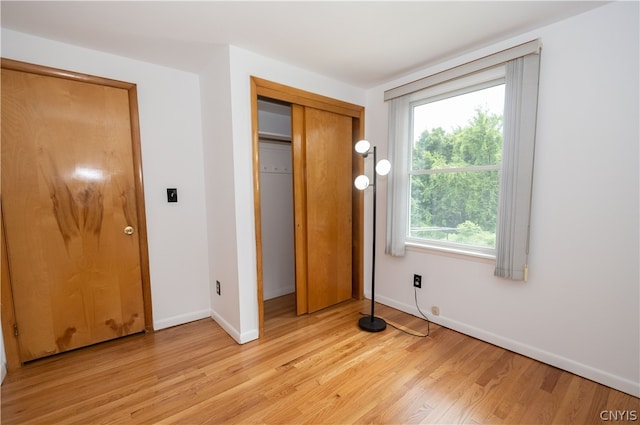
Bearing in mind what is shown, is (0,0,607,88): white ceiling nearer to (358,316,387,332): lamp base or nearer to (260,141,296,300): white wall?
(260,141,296,300): white wall

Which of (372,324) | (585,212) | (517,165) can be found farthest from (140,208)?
(585,212)

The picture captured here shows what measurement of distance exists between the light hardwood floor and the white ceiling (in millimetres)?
2353

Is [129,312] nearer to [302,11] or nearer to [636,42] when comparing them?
[302,11]

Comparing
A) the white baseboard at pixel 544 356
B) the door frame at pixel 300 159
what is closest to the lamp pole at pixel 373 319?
the white baseboard at pixel 544 356

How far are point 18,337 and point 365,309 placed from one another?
2.85 m

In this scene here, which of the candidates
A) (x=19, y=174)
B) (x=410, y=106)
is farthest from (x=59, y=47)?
(x=410, y=106)

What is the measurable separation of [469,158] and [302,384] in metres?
2.20

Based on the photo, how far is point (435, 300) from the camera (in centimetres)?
263

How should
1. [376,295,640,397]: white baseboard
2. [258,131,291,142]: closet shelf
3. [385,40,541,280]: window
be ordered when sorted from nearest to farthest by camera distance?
[376,295,640,397]: white baseboard
[385,40,541,280]: window
[258,131,291,142]: closet shelf

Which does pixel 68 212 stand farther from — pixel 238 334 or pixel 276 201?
pixel 276 201

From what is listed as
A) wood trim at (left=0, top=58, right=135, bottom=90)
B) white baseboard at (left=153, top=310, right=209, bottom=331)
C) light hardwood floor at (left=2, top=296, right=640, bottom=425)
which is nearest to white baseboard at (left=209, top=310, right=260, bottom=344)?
light hardwood floor at (left=2, top=296, right=640, bottom=425)

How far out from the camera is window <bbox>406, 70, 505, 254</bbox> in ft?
7.48

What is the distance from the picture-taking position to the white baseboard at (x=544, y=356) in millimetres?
1728

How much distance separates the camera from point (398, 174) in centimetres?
276
